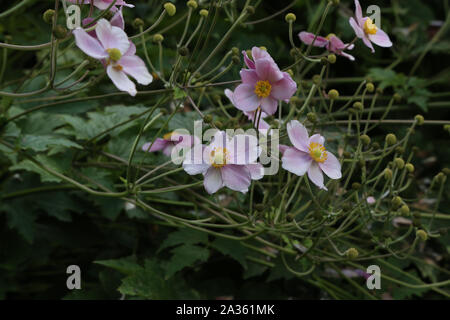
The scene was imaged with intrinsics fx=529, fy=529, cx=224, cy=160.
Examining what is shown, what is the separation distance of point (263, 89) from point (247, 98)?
0.03m

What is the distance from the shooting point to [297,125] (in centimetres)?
85

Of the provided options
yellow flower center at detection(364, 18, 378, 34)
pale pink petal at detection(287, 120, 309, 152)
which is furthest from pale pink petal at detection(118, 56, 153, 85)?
yellow flower center at detection(364, 18, 378, 34)

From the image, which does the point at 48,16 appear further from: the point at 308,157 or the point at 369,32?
the point at 369,32

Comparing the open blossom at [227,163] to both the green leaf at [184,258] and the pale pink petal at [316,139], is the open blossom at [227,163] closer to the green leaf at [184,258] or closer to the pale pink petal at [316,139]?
the pale pink petal at [316,139]

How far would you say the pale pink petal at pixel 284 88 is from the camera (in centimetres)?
83

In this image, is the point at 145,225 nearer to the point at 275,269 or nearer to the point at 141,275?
the point at 141,275

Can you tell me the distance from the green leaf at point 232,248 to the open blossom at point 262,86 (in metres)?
0.50

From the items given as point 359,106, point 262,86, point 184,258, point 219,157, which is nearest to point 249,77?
point 262,86

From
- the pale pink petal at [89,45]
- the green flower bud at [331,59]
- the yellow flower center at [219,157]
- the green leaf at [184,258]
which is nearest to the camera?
the pale pink petal at [89,45]

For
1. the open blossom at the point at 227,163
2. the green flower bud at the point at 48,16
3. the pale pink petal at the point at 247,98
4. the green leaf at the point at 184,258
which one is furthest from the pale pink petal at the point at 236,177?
the green leaf at the point at 184,258

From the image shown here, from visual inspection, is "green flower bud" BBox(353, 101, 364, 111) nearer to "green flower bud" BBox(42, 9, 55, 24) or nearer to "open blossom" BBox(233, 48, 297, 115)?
"open blossom" BBox(233, 48, 297, 115)
